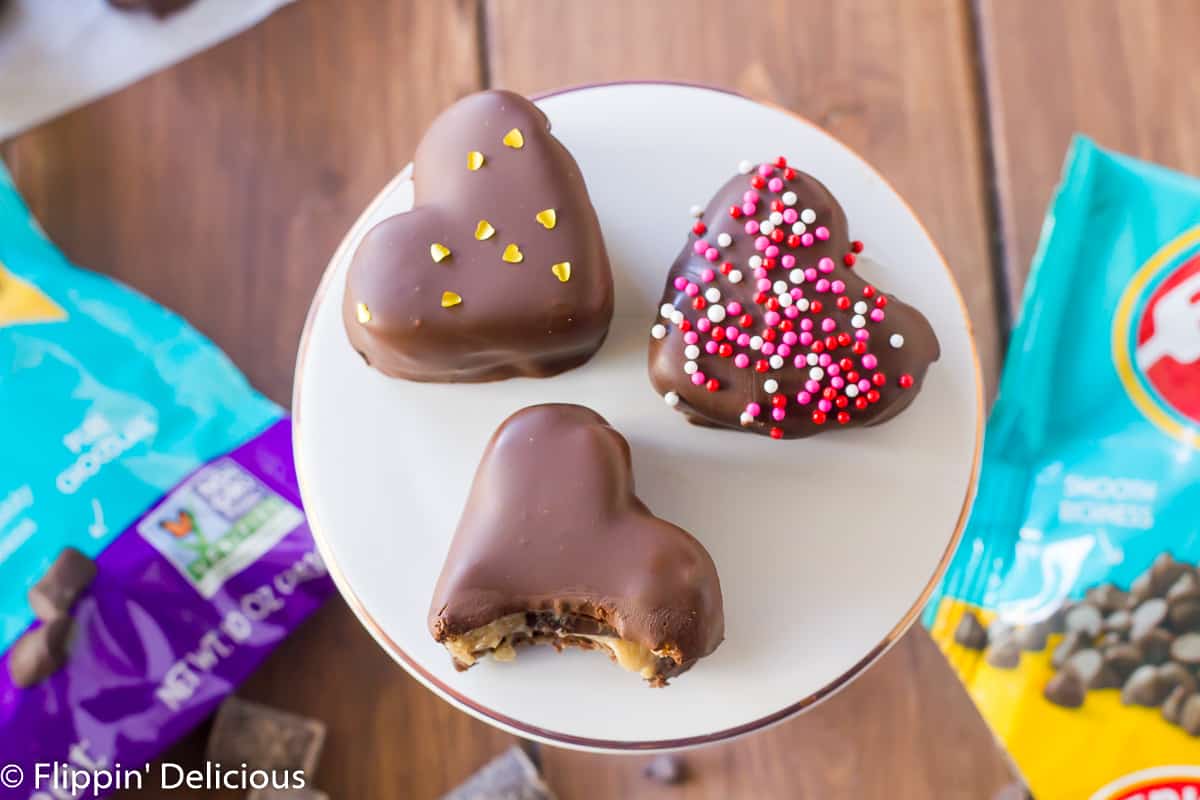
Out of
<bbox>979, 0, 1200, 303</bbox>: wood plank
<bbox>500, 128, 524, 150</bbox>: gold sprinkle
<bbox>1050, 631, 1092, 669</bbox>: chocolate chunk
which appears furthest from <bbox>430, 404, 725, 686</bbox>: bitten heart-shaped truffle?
<bbox>979, 0, 1200, 303</bbox>: wood plank

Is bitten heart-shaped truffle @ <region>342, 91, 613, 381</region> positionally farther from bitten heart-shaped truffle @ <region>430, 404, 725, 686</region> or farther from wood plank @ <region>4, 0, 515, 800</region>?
wood plank @ <region>4, 0, 515, 800</region>

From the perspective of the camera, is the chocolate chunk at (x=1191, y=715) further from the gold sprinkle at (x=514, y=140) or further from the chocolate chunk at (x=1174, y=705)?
the gold sprinkle at (x=514, y=140)

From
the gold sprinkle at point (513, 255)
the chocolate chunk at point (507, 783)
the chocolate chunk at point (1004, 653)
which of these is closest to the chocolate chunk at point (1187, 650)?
the chocolate chunk at point (1004, 653)

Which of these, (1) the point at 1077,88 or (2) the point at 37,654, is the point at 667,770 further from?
(1) the point at 1077,88

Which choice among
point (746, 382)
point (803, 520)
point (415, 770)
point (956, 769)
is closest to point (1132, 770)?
point (956, 769)

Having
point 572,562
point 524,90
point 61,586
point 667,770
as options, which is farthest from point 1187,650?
point 61,586

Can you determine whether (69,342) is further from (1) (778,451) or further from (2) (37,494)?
(1) (778,451)
